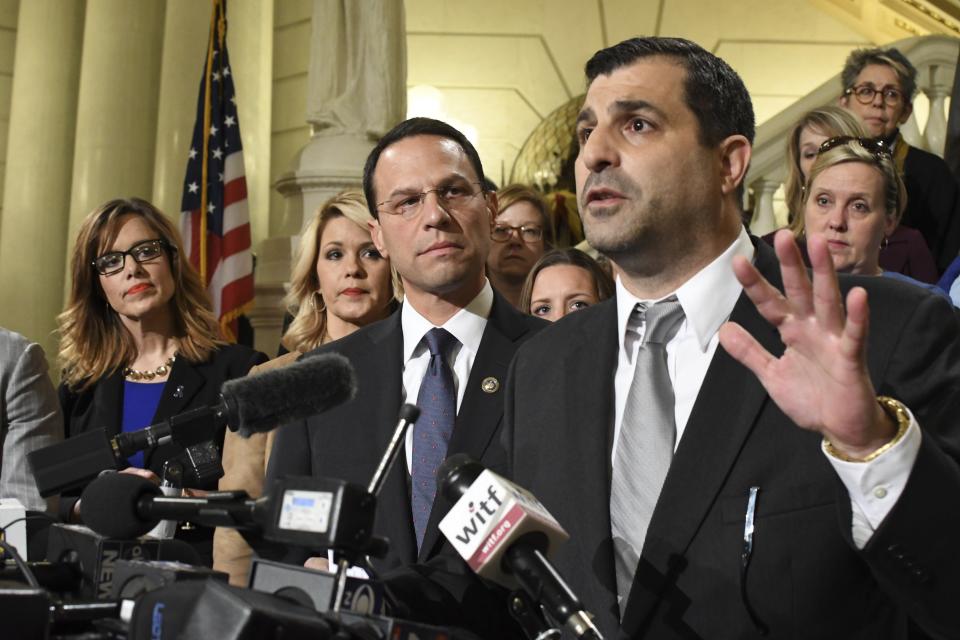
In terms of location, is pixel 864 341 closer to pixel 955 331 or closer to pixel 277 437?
pixel 955 331

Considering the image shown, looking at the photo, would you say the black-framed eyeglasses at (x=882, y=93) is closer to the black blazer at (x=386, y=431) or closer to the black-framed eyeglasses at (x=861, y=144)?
the black-framed eyeglasses at (x=861, y=144)

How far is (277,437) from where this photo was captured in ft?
9.55

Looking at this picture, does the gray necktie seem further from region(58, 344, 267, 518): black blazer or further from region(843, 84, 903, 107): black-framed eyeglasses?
region(843, 84, 903, 107): black-framed eyeglasses

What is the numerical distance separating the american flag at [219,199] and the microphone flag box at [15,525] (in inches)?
188

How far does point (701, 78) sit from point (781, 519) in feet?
2.82

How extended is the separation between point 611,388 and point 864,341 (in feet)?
2.26

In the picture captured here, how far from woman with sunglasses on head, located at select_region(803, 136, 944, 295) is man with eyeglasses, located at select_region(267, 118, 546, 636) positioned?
4.06ft

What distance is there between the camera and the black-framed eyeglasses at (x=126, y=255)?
432 cm

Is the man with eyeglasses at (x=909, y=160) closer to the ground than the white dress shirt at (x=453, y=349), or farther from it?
farther from it

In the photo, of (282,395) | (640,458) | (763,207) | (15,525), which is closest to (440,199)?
(640,458)

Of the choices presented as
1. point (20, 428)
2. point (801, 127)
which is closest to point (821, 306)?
point (20, 428)

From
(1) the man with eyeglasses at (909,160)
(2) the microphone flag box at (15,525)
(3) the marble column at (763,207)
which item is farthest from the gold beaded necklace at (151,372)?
→ (3) the marble column at (763,207)

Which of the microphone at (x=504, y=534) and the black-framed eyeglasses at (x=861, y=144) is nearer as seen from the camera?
the microphone at (x=504, y=534)

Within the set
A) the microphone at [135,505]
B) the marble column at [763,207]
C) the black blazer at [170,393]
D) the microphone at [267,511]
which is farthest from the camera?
the marble column at [763,207]
